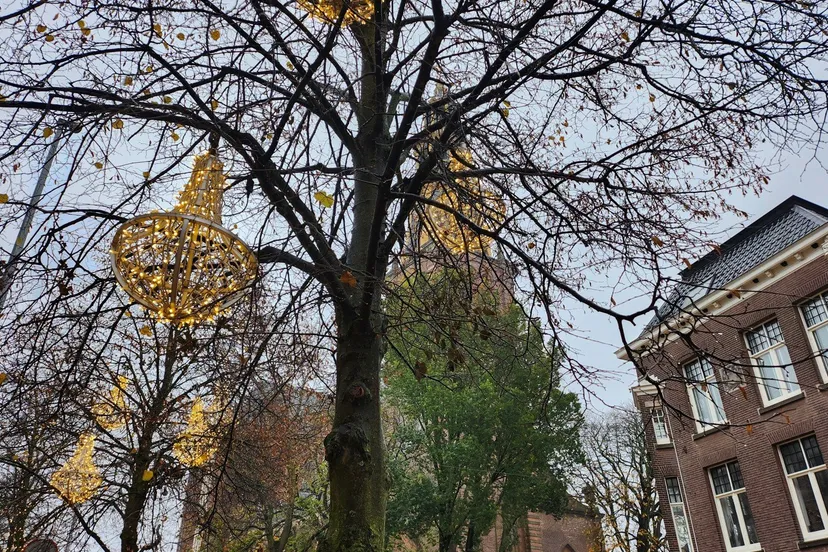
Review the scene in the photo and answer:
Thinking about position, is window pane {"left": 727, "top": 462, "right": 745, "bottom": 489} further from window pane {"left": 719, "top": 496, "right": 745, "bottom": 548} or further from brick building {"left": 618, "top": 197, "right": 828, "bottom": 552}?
window pane {"left": 719, "top": 496, "right": 745, "bottom": 548}

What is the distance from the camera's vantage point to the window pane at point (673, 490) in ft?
65.1

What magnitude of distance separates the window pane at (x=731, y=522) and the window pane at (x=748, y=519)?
233mm

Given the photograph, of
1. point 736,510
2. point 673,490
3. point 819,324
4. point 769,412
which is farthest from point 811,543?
point 673,490

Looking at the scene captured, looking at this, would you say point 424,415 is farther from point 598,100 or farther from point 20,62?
point 20,62

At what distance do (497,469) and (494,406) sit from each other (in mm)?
1769

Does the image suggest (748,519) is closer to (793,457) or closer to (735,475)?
(735,475)

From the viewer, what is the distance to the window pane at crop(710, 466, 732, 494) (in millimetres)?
16438

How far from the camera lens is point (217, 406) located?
11828 millimetres

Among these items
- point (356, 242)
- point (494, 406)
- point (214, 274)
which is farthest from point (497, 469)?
point (214, 274)

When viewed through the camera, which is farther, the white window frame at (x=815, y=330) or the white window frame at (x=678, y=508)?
the white window frame at (x=678, y=508)

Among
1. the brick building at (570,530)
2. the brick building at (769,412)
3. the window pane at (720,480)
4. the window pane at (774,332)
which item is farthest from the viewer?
the brick building at (570,530)

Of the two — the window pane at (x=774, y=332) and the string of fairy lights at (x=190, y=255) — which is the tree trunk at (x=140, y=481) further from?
the window pane at (x=774, y=332)

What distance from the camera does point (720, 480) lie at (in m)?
16.7

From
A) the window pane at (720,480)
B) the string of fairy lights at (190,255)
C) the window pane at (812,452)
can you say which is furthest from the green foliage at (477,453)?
the string of fairy lights at (190,255)
